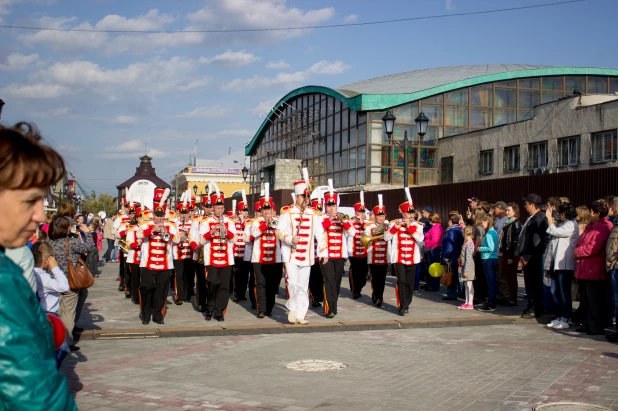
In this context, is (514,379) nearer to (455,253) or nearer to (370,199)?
(455,253)

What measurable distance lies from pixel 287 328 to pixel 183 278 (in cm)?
440

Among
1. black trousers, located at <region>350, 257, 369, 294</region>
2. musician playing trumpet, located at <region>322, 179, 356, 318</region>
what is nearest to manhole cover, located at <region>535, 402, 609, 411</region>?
musician playing trumpet, located at <region>322, 179, 356, 318</region>

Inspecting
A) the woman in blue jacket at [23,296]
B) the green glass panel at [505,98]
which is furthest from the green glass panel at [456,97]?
the woman in blue jacket at [23,296]

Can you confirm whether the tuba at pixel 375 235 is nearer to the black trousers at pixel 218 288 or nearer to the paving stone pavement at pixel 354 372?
the black trousers at pixel 218 288

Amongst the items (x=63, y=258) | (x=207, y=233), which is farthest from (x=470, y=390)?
(x=207, y=233)

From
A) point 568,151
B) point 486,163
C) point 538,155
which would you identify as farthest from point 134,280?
point 486,163

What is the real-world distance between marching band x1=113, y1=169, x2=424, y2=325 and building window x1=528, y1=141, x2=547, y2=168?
16842 mm

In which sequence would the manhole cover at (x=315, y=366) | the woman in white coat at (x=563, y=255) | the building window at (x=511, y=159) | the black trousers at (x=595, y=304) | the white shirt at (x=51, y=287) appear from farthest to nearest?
the building window at (x=511, y=159) < the woman in white coat at (x=563, y=255) < the black trousers at (x=595, y=304) < the manhole cover at (x=315, y=366) < the white shirt at (x=51, y=287)

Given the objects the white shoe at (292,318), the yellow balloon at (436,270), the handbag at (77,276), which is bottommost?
the white shoe at (292,318)

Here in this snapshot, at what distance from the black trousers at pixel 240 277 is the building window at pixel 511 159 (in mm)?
19498

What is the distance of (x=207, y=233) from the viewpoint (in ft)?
39.0

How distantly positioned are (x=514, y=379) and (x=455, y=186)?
53.1ft

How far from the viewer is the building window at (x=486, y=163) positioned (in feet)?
107

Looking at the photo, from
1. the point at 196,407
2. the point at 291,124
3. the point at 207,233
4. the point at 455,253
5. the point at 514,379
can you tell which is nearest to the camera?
the point at 196,407
